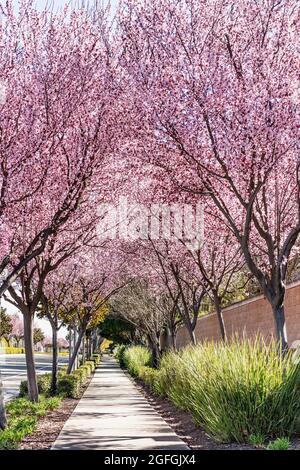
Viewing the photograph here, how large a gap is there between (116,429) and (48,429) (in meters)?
1.27

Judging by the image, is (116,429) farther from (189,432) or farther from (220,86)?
(220,86)

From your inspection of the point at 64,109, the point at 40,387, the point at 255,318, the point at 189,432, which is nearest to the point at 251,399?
the point at 189,432

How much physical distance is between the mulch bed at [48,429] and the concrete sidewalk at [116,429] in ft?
0.50

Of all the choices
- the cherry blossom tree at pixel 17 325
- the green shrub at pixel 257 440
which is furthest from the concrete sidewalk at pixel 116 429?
the cherry blossom tree at pixel 17 325

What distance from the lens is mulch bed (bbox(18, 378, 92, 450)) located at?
9531mm

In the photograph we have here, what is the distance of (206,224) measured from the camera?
1579 centimetres

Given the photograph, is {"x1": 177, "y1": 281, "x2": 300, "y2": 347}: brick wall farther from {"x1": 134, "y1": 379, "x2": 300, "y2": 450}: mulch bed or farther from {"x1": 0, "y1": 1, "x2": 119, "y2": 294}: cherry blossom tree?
{"x1": 0, "y1": 1, "x2": 119, "y2": 294}: cherry blossom tree

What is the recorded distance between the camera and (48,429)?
11695 millimetres

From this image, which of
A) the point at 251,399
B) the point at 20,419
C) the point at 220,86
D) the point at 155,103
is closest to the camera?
the point at 251,399

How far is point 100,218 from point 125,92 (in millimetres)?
4088

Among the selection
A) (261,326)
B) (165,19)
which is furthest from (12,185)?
(261,326)

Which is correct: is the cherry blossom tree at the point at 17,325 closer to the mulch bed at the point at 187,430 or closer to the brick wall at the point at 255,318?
the brick wall at the point at 255,318

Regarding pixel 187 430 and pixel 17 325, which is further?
pixel 17 325
